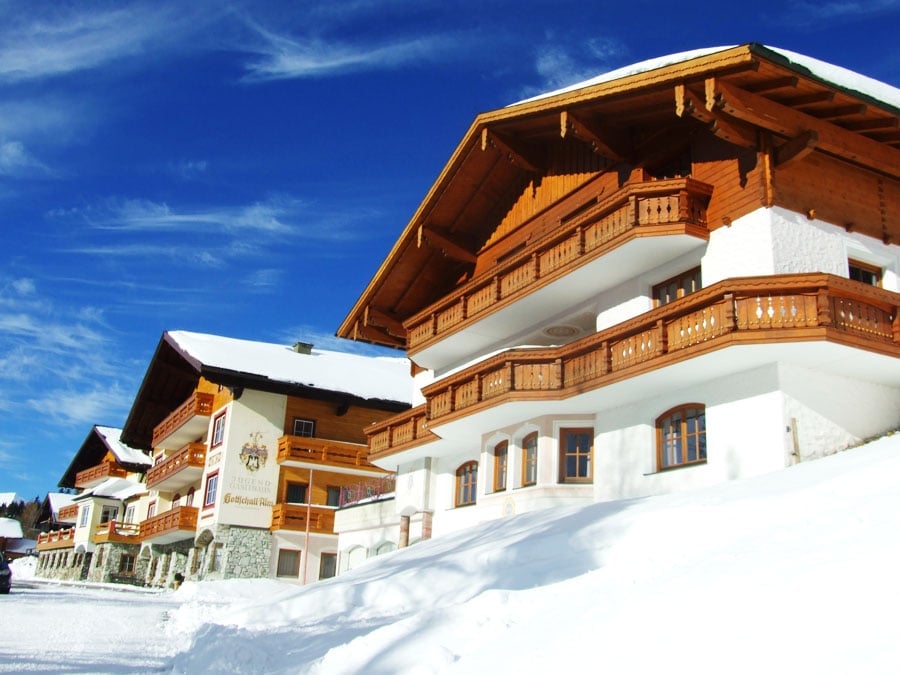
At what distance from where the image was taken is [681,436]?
1739cm

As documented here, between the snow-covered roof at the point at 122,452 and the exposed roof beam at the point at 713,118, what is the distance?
156 ft

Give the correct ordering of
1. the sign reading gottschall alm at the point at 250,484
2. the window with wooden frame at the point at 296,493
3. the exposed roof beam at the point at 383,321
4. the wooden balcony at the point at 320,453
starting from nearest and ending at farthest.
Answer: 1. the exposed roof beam at the point at 383,321
2. the sign reading gottschall alm at the point at 250,484
3. the wooden balcony at the point at 320,453
4. the window with wooden frame at the point at 296,493

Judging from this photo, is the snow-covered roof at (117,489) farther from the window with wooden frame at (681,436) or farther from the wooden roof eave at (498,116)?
the window with wooden frame at (681,436)

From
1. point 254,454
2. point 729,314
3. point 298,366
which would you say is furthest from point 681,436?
point 298,366

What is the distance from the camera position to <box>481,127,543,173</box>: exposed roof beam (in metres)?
21.7

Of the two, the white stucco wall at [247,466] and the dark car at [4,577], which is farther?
the white stucco wall at [247,466]

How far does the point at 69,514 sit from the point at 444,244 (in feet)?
161

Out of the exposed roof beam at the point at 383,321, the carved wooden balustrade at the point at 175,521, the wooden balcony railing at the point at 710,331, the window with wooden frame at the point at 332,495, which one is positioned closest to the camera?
the wooden balcony railing at the point at 710,331

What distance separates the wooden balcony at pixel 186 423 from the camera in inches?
1554

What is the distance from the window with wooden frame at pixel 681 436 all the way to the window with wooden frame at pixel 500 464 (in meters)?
5.16

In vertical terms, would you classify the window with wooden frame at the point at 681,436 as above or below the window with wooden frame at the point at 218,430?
below

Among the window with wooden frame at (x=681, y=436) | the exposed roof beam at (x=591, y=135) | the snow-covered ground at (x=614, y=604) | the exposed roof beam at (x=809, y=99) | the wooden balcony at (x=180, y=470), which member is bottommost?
the snow-covered ground at (x=614, y=604)

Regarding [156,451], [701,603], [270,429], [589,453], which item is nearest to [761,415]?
[589,453]

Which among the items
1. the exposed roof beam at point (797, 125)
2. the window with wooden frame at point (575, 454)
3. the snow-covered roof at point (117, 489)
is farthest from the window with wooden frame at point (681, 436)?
the snow-covered roof at point (117, 489)
